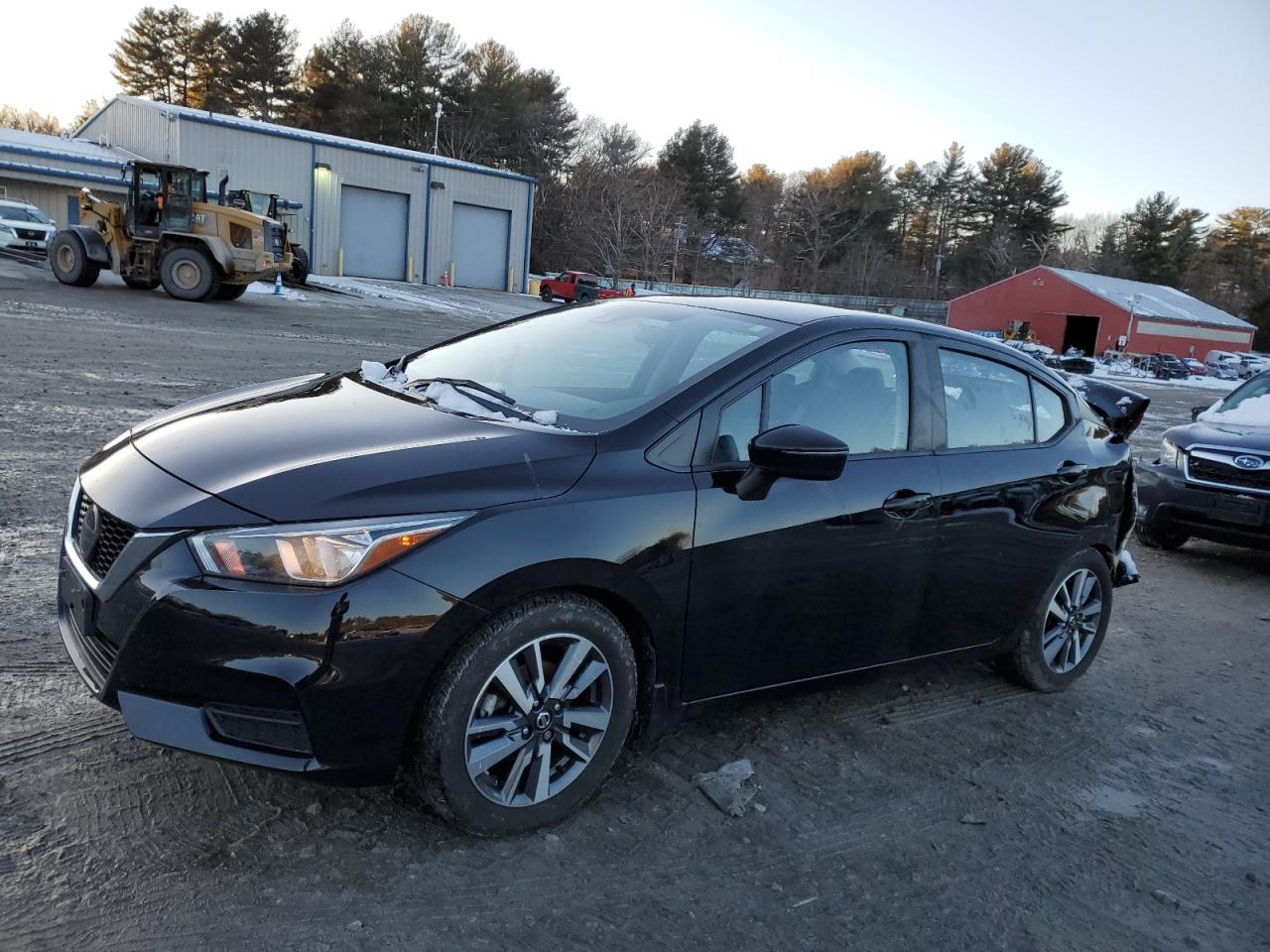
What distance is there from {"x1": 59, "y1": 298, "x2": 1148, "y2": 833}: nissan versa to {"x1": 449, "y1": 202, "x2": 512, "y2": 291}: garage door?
41.7 m

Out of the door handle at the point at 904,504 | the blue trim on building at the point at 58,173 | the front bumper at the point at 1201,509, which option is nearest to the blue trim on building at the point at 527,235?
the blue trim on building at the point at 58,173

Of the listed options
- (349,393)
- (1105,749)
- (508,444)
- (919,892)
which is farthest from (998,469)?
(349,393)

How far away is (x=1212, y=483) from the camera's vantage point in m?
7.21

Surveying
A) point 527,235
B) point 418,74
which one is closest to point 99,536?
point 527,235

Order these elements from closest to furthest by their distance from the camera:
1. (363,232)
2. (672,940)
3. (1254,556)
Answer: (672,940) < (1254,556) < (363,232)

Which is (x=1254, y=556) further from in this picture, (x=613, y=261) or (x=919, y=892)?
(x=613, y=261)

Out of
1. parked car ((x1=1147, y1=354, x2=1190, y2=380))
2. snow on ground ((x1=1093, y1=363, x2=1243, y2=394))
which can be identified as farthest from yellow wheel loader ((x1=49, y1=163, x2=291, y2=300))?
parked car ((x1=1147, y1=354, x2=1190, y2=380))

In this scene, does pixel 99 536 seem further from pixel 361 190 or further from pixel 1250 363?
pixel 1250 363

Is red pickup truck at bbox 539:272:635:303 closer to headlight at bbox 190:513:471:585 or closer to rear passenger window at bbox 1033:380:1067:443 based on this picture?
rear passenger window at bbox 1033:380:1067:443

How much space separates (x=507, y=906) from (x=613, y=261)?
187 ft

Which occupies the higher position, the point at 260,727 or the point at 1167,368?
the point at 1167,368

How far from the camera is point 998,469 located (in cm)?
404

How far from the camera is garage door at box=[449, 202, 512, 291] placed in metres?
44.1

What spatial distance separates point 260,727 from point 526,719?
724 millimetres
